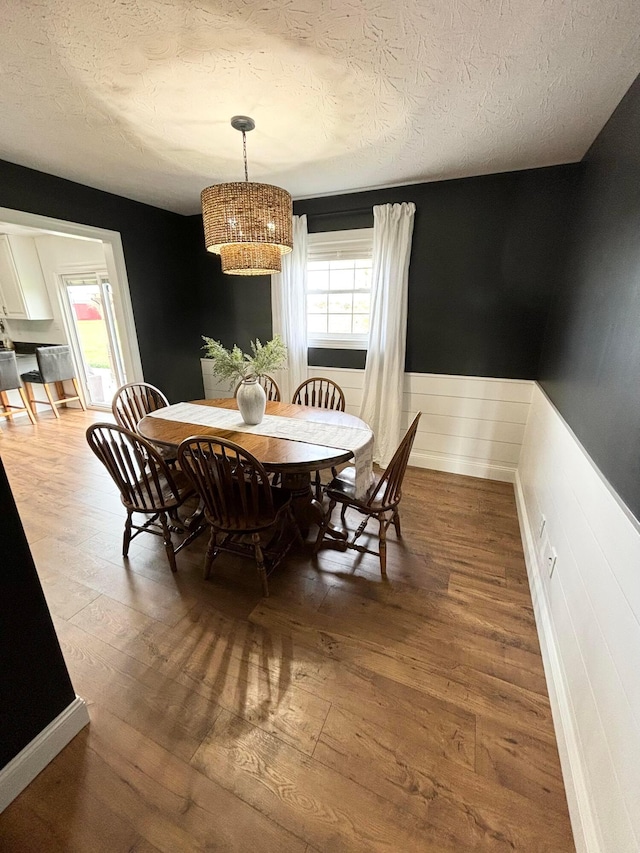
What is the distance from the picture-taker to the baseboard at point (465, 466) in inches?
123

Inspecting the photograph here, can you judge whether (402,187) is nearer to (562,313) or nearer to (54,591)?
(562,313)

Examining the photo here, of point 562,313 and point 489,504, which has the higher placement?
point 562,313

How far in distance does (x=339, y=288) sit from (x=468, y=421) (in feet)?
5.95

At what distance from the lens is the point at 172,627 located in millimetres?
1673

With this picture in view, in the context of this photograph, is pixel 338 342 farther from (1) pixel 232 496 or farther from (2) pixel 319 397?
(1) pixel 232 496

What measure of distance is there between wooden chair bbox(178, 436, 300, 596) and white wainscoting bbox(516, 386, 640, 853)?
4.27 feet

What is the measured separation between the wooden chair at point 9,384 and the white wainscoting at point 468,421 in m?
4.34

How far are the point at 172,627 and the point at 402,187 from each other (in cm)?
357

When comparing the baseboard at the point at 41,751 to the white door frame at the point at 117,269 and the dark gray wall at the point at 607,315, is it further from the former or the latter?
the white door frame at the point at 117,269

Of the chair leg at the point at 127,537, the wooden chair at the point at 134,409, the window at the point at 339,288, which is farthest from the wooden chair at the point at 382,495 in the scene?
the window at the point at 339,288

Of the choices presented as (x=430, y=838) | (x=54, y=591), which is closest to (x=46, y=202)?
(x=54, y=591)

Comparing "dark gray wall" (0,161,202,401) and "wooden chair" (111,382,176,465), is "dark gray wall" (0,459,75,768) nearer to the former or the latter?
"wooden chair" (111,382,176,465)

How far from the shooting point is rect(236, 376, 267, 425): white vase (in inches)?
88.0

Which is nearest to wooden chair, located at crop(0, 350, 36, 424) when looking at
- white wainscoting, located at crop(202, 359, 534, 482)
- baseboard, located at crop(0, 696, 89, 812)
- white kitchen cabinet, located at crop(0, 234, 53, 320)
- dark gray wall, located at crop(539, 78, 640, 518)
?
white kitchen cabinet, located at crop(0, 234, 53, 320)
